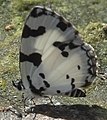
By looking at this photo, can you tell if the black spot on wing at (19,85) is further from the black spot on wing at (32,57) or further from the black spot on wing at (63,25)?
the black spot on wing at (63,25)

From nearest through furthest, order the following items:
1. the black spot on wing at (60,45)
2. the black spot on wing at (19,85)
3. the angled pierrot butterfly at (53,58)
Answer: the angled pierrot butterfly at (53,58) < the black spot on wing at (60,45) < the black spot on wing at (19,85)

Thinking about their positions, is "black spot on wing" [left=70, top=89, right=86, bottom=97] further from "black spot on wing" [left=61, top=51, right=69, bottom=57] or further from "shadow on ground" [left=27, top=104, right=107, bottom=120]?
"black spot on wing" [left=61, top=51, right=69, bottom=57]

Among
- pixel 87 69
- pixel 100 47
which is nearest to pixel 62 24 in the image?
pixel 87 69

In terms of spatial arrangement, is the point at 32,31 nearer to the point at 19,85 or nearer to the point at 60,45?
the point at 60,45

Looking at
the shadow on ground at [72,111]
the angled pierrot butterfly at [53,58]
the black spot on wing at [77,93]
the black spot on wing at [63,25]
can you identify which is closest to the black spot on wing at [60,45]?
the angled pierrot butterfly at [53,58]

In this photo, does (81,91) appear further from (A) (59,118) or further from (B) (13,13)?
(B) (13,13)

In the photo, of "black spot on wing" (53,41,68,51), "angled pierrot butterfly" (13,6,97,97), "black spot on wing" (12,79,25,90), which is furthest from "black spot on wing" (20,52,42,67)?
"black spot on wing" (12,79,25,90)

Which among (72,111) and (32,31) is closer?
(32,31)

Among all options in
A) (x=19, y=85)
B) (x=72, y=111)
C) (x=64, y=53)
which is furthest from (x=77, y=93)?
(x=19, y=85)
